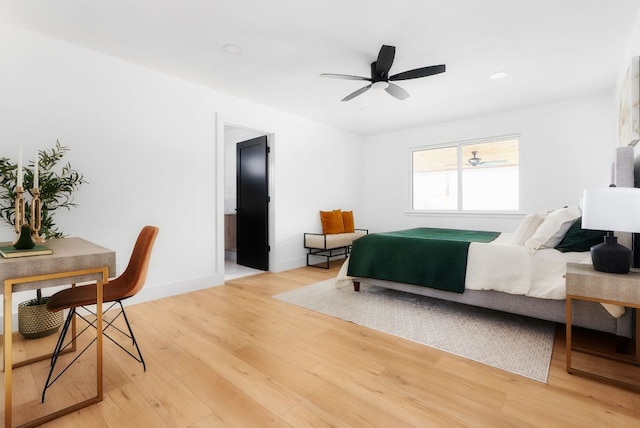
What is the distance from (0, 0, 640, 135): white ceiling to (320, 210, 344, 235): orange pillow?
83.3 inches

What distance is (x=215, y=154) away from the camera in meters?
3.95

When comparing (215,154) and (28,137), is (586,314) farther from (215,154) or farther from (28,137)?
(28,137)

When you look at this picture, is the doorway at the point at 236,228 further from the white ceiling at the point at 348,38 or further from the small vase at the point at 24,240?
the small vase at the point at 24,240

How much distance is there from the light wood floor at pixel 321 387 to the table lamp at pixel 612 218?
0.71 m

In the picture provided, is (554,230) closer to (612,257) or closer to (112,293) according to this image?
(612,257)

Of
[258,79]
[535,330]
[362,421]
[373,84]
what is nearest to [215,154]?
[258,79]

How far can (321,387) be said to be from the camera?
1.75 meters

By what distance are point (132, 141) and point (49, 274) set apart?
2.21 metres

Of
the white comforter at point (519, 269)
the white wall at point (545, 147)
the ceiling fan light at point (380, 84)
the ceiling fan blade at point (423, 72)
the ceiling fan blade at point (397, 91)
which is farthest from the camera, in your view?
the white wall at point (545, 147)

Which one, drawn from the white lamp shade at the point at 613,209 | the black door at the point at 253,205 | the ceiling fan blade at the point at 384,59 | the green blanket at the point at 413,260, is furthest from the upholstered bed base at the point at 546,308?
the black door at the point at 253,205

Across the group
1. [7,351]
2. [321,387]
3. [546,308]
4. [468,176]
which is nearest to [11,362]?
[7,351]

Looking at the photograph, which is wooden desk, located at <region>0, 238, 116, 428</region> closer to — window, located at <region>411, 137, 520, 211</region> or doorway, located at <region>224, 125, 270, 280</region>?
doorway, located at <region>224, 125, 270, 280</region>

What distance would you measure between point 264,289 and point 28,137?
270cm

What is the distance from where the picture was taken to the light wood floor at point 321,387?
4.87 ft
